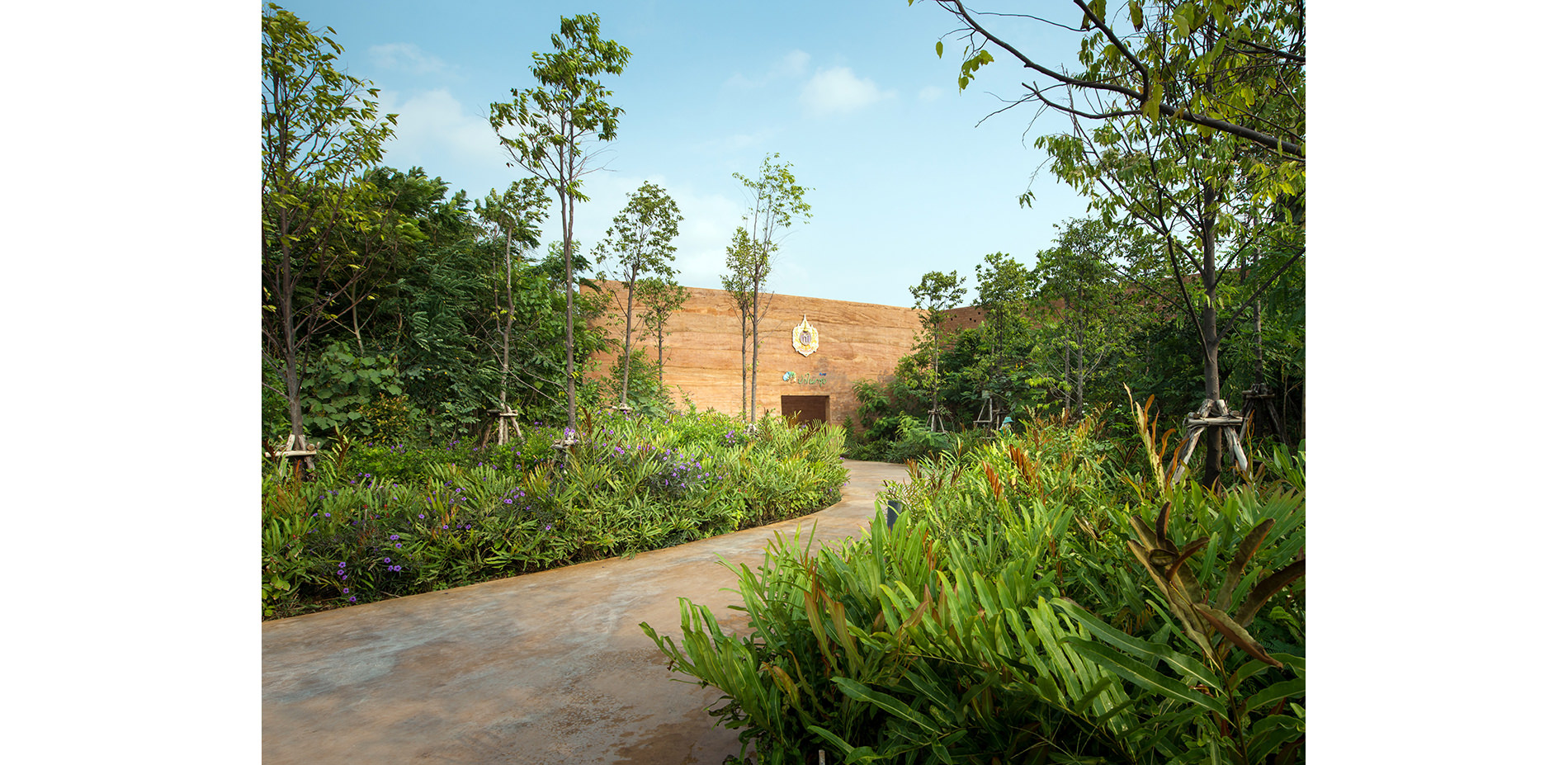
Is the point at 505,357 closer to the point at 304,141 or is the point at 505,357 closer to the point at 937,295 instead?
the point at 304,141

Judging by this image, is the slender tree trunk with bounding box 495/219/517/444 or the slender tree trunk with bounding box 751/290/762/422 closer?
the slender tree trunk with bounding box 495/219/517/444

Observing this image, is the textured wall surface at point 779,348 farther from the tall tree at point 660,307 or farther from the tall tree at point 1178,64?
the tall tree at point 1178,64

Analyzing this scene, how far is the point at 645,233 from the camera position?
845cm

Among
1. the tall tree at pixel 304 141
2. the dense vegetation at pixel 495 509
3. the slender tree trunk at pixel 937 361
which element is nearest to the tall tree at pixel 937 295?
the slender tree trunk at pixel 937 361

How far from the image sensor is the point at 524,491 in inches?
164

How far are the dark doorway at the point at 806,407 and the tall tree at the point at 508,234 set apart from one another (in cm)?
644

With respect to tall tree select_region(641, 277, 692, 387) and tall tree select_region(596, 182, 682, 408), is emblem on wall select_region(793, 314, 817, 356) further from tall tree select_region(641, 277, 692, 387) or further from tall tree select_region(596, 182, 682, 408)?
tall tree select_region(596, 182, 682, 408)

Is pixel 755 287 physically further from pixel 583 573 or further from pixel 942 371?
pixel 583 573

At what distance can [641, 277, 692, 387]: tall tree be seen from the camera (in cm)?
1044

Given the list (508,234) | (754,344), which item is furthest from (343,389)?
(754,344)

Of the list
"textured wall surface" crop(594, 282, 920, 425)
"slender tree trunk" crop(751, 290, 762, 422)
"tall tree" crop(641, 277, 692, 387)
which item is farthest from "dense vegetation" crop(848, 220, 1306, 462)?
"tall tree" crop(641, 277, 692, 387)

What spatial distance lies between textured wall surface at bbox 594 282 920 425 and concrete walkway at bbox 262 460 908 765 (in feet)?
24.3

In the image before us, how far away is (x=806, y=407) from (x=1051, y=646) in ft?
43.6
